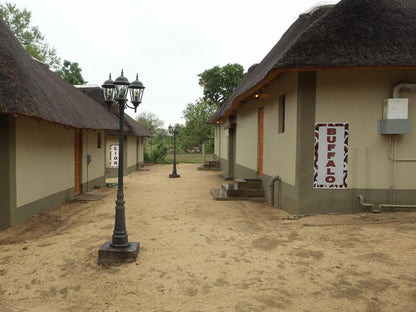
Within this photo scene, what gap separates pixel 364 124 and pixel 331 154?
39.6 inches

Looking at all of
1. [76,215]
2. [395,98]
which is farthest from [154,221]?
[395,98]

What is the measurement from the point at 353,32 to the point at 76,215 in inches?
328

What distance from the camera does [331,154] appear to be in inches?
270

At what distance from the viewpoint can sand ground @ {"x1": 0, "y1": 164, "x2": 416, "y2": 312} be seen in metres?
3.47

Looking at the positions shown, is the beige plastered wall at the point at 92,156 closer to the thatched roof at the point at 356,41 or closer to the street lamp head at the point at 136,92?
the street lamp head at the point at 136,92

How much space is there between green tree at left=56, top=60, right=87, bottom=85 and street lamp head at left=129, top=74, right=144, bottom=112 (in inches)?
997

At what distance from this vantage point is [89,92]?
16984mm

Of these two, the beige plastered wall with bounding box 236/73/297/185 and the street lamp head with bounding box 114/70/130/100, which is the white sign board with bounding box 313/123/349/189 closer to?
the beige plastered wall with bounding box 236/73/297/185

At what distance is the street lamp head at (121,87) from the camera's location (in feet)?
15.6

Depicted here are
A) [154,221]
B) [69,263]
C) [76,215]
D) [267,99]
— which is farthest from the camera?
[267,99]

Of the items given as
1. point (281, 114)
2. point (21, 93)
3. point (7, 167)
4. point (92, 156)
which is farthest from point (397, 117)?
point (92, 156)

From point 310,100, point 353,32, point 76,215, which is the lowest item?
point 76,215

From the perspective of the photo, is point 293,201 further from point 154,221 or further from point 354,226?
point 154,221

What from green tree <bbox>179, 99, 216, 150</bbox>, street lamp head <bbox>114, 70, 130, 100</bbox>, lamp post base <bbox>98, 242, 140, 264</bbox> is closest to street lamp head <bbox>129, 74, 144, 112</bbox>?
street lamp head <bbox>114, 70, 130, 100</bbox>
